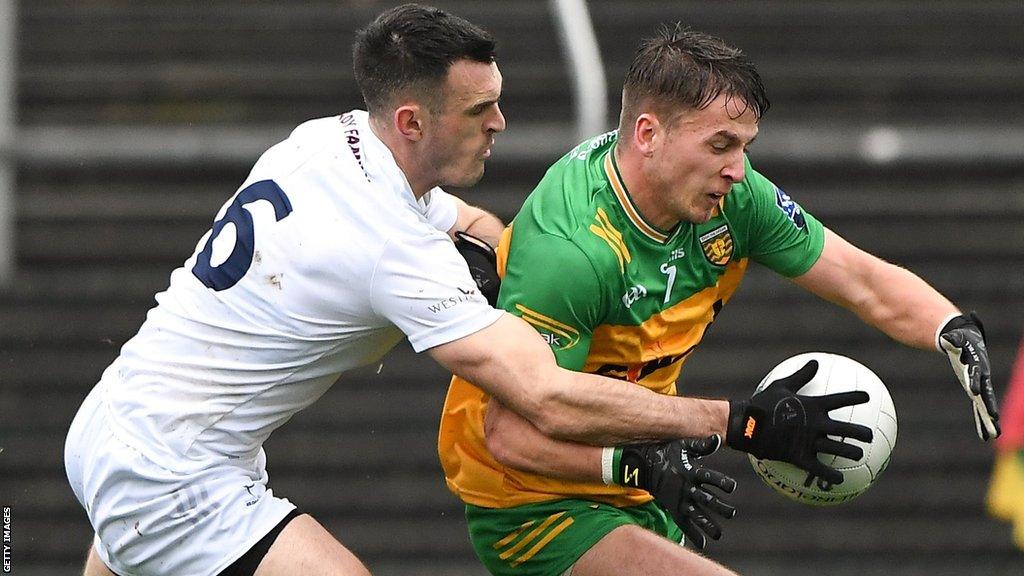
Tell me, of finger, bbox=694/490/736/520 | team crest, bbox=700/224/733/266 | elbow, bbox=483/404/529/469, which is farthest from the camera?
team crest, bbox=700/224/733/266

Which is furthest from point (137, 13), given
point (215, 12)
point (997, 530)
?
point (997, 530)

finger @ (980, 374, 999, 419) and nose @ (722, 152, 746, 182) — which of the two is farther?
finger @ (980, 374, 999, 419)

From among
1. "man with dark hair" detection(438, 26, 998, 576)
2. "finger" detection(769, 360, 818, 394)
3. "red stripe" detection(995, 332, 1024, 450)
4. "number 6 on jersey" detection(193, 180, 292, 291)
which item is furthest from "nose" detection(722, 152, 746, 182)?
"red stripe" detection(995, 332, 1024, 450)

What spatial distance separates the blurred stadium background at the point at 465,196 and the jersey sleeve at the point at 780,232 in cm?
307

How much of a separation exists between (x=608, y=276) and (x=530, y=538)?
31.5 inches

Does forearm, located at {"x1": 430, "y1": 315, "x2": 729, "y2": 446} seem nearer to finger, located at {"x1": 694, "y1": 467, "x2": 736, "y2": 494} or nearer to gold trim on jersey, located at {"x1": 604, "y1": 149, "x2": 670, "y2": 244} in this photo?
finger, located at {"x1": 694, "y1": 467, "x2": 736, "y2": 494}

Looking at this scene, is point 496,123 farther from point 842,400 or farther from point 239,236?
point 842,400

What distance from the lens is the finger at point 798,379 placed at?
13.0 feet

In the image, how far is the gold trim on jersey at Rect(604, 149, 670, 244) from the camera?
13.6 ft

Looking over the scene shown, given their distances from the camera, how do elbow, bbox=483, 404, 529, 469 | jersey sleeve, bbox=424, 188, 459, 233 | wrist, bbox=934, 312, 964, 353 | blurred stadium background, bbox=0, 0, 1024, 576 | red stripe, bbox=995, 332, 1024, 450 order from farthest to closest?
1. blurred stadium background, bbox=0, 0, 1024, 576
2. red stripe, bbox=995, 332, 1024, 450
3. jersey sleeve, bbox=424, 188, 459, 233
4. wrist, bbox=934, 312, 964, 353
5. elbow, bbox=483, 404, 529, 469

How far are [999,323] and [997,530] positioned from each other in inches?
40.8

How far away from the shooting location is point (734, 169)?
406 cm

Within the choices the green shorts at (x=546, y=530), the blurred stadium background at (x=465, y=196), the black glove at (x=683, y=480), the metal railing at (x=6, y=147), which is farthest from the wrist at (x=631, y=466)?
the metal railing at (x=6, y=147)

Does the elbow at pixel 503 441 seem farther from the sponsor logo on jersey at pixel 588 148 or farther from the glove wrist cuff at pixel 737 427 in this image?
the sponsor logo on jersey at pixel 588 148
